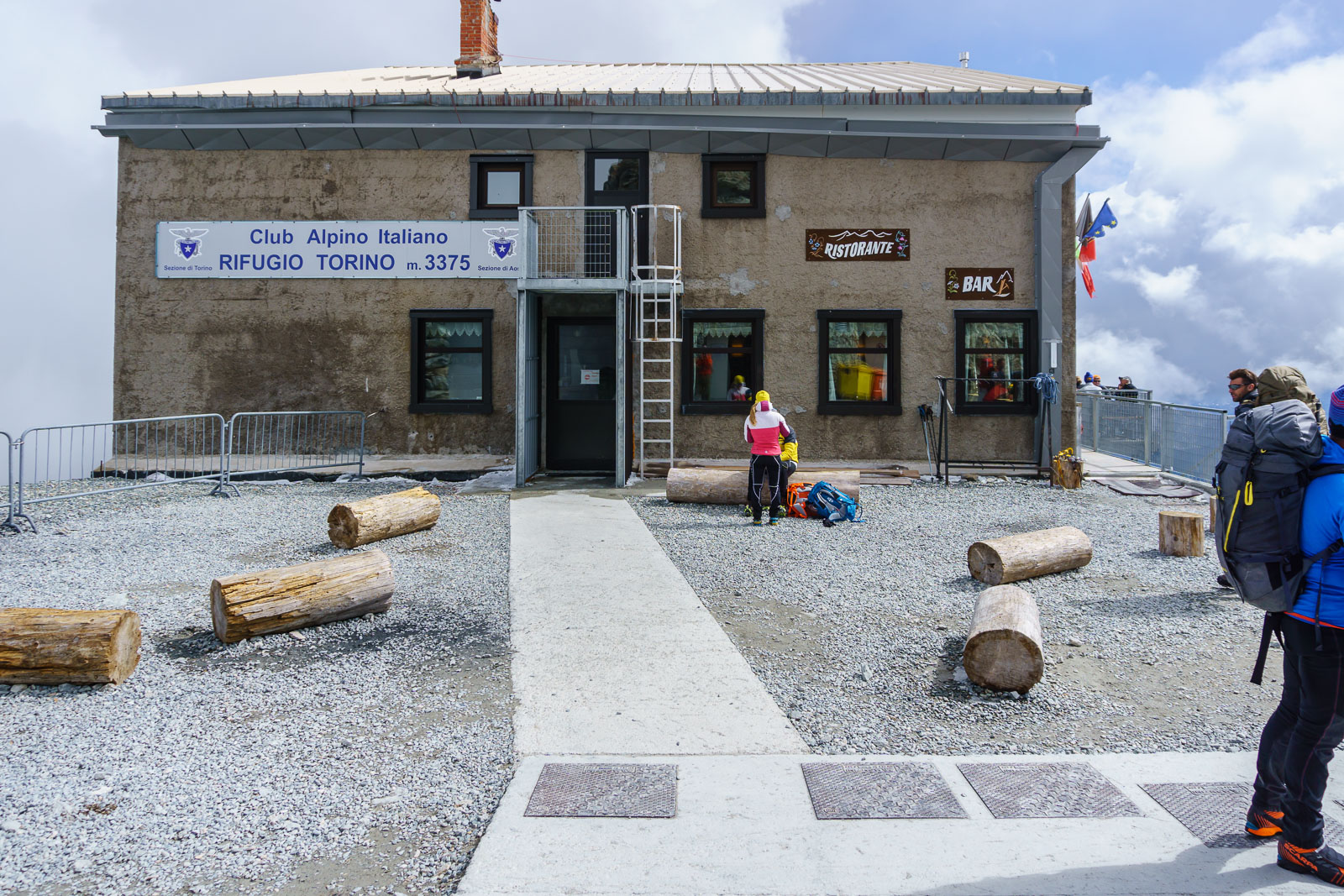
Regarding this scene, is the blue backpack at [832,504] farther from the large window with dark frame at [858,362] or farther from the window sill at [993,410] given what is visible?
the window sill at [993,410]

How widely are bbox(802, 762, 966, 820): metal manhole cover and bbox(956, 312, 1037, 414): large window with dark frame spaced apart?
1194 centimetres

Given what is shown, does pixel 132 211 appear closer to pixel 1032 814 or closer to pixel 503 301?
pixel 503 301

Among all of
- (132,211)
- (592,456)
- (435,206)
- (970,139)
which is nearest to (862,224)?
(970,139)

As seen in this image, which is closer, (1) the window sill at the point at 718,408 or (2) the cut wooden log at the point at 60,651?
(2) the cut wooden log at the point at 60,651

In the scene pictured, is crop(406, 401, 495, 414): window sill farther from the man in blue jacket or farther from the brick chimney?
the man in blue jacket

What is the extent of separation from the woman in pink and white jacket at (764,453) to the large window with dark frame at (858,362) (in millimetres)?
4118

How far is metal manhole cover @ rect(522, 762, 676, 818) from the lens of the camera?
13.0 feet

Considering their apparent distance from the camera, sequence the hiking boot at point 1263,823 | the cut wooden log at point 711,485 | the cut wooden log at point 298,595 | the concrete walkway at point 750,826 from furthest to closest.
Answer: the cut wooden log at point 711,485 < the cut wooden log at point 298,595 < the hiking boot at point 1263,823 < the concrete walkway at point 750,826

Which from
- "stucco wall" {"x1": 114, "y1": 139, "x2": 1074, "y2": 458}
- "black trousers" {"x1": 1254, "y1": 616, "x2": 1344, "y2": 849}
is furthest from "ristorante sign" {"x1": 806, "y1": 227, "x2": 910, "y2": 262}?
"black trousers" {"x1": 1254, "y1": 616, "x2": 1344, "y2": 849}

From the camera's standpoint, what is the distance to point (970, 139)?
50.0ft

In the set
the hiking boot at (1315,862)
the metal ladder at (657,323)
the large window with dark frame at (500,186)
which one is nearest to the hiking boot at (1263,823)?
the hiking boot at (1315,862)

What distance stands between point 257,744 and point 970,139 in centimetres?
1417

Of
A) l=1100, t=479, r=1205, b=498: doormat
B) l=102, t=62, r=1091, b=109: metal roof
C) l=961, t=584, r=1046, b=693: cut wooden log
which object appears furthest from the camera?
l=102, t=62, r=1091, b=109: metal roof

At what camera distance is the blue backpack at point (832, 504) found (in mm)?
11453
